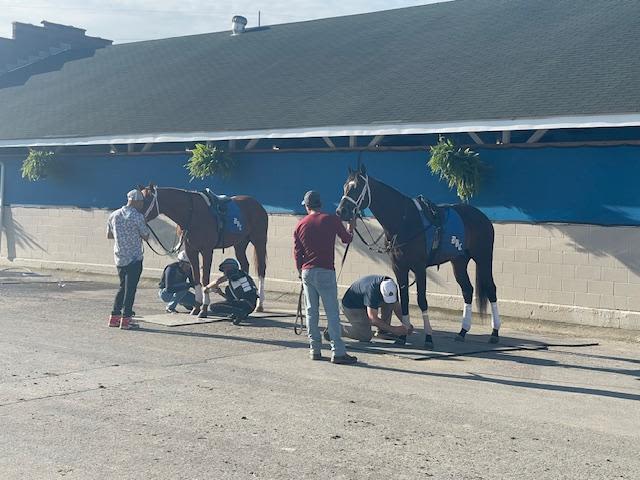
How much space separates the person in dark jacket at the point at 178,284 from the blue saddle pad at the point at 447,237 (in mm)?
4359

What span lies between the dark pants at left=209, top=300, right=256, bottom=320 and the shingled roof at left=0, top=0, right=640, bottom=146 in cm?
390

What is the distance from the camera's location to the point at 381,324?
11.5 metres

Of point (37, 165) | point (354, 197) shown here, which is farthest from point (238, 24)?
point (354, 197)

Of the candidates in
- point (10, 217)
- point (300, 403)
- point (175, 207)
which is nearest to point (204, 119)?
point (175, 207)

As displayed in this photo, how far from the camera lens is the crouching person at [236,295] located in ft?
44.4

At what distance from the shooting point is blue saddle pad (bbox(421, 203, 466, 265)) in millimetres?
12000

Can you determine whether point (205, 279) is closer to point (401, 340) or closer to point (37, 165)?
point (401, 340)

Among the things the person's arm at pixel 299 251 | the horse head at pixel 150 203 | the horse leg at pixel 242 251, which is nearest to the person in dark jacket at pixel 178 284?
the horse head at pixel 150 203

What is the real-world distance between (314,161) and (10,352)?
26.0ft

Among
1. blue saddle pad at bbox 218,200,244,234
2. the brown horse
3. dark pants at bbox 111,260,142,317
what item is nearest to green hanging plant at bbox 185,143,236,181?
blue saddle pad at bbox 218,200,244,234

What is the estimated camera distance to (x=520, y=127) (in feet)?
43.9

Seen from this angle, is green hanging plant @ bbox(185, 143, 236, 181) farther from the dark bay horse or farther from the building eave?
the dark bay horse

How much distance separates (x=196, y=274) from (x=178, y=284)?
2.10 ft

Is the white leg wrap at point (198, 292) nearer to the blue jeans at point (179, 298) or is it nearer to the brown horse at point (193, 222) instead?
the brown horse at point (193, 222)
